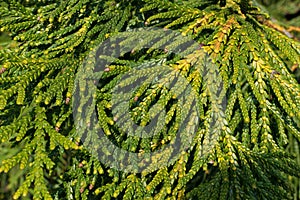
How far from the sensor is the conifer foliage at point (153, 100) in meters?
1.53

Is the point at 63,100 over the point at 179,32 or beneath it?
beneath

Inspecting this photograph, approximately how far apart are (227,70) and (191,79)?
0.50ft

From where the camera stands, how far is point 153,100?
5.50ft

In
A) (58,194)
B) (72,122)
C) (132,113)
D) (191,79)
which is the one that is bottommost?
(58,194)

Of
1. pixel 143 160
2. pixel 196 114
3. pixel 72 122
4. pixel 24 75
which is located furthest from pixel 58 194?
pixel 196 114

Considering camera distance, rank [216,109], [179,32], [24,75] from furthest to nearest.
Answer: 1. [179,32]
2. [216,109]
3. [24,75]

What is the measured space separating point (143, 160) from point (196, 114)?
281mm

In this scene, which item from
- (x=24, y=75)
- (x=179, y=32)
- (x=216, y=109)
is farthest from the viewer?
(x=179, y=32)

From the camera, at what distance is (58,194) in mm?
1693

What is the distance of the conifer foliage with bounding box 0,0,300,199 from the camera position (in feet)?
5.02

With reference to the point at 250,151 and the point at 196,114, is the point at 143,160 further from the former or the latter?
the point at 250,151

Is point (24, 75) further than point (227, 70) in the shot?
No

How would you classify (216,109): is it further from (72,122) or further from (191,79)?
(72,122)

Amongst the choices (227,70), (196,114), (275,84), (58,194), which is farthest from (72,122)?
(275,84)
